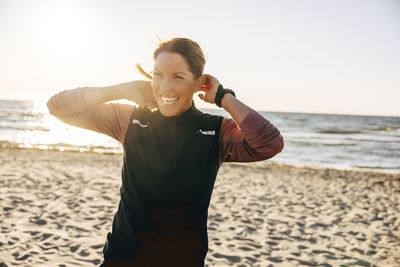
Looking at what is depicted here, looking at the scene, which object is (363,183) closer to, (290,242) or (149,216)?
(290,242)

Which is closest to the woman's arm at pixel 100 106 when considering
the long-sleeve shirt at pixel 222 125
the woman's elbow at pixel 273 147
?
the long-sleeve shirt at pixel 222 125

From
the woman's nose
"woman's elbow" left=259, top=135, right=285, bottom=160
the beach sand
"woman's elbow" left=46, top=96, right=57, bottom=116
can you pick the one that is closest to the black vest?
the woman's nose

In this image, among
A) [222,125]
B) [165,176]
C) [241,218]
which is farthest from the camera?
[241,218]

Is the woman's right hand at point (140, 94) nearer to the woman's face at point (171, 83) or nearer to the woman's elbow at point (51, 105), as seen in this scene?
the woman's face at point (171, 83)

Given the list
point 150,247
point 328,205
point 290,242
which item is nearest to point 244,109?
point 150,247

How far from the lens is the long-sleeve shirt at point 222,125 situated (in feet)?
5.38

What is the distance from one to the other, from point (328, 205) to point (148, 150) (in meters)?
7.62

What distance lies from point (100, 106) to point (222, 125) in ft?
2.31

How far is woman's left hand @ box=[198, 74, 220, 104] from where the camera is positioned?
1815 millimetres

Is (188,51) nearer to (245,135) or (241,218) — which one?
(245,135)

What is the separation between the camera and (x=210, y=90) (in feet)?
6.00

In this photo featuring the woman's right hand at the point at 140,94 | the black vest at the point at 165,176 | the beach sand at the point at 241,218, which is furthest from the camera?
the beach sand at the point at 241,218

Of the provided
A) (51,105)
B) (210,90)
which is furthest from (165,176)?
(51,105)

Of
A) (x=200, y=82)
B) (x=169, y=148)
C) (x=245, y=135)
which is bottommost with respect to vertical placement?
(x=169, y=148)
